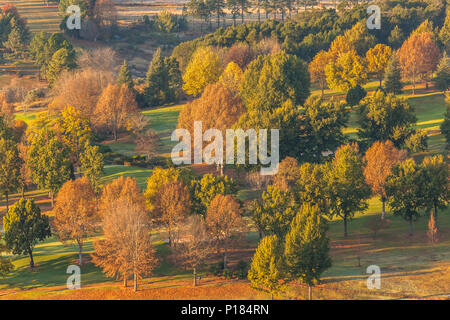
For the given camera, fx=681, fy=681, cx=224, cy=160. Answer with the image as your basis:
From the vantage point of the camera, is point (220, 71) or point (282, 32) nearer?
point (220, 71)

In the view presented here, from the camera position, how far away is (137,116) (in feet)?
422

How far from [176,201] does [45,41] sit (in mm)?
97418

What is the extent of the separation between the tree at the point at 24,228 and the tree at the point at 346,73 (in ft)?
261

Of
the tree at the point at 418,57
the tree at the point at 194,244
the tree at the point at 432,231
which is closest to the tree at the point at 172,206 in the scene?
the tree at the point at 194,244

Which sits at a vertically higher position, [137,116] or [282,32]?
[282,32]

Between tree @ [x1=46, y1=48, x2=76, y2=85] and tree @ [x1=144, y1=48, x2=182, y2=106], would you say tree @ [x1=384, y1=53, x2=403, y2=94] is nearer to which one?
tree @ [x1=144, y1=48, x2=182, y2=106]

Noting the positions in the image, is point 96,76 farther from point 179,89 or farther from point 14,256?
point 14,256

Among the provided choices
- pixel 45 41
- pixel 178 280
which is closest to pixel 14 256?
pixel 178 280

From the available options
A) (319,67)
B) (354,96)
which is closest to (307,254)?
(354,96)

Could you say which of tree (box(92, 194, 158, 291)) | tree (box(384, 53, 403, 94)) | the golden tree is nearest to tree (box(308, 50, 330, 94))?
tree (box(384, 53, 403, 94))

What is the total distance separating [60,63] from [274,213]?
276 ft

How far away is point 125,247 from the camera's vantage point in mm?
75750

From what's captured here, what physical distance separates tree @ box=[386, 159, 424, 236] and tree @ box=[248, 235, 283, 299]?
21.8 metres

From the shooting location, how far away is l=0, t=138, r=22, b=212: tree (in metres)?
101
